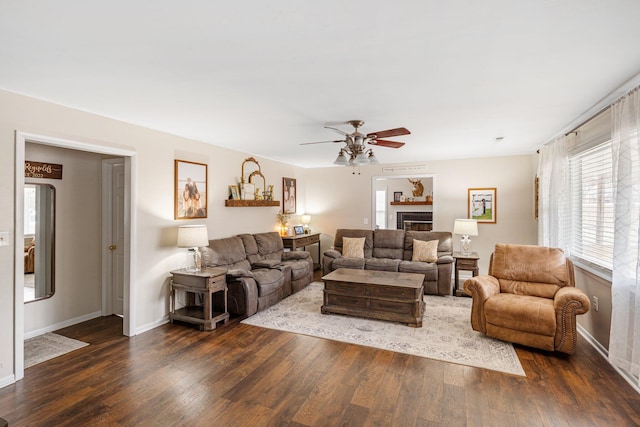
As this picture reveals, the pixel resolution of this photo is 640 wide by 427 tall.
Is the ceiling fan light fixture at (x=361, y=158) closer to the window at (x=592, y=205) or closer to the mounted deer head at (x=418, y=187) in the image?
the window at (x=592, y=205)

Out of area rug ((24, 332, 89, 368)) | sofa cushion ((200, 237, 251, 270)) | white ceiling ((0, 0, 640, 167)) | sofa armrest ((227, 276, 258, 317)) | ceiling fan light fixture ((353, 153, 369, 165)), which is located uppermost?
white ceiling ((0, 0, 640, 167))

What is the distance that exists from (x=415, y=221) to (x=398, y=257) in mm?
2845

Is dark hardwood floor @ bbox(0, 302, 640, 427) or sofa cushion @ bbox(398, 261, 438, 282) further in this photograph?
sofa cushion @ bbox(398, 261, 438, 282)

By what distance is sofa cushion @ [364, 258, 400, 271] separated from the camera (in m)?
5.57

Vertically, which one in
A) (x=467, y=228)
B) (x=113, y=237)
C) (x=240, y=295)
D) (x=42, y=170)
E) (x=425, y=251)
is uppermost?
(x=42, y=170)

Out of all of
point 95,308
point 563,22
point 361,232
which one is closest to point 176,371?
point 95,308

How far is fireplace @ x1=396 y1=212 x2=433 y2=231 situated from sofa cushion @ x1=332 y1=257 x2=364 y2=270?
337 centimetres

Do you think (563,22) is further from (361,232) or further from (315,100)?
(361,232)

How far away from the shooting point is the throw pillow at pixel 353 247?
620 cm

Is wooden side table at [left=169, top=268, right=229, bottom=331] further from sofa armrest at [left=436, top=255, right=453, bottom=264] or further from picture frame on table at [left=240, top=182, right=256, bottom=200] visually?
sofa armrest at [left=436, top=255, right=453, bottom=264]

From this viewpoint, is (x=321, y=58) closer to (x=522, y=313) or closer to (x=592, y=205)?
(x=522, y=313)

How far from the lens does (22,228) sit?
9.05 ft

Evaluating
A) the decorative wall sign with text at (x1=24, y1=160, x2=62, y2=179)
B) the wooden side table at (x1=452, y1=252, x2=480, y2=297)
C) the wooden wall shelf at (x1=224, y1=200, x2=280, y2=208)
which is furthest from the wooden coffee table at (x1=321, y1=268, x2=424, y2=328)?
the decorative wall sign with text at (x1=24, y1=160, x2=62, y2=179)

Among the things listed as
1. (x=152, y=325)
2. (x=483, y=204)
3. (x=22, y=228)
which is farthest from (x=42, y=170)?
(x=483, y=204)
